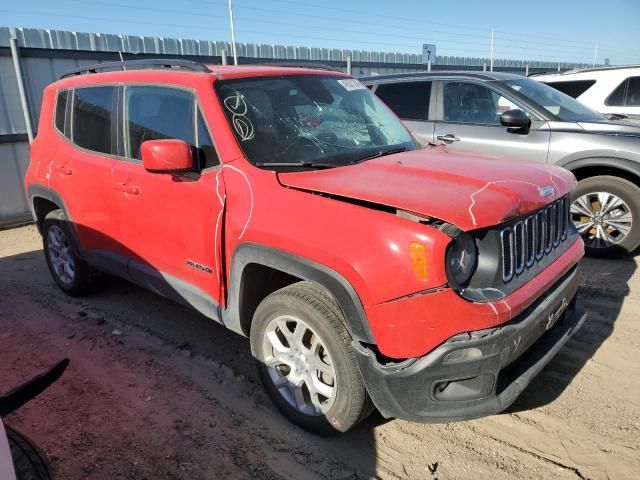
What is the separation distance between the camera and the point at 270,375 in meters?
2.87

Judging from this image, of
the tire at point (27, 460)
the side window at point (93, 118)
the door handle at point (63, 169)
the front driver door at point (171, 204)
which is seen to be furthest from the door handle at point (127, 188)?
the tire at point (27, 460)

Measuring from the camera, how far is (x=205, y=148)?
3080 mm

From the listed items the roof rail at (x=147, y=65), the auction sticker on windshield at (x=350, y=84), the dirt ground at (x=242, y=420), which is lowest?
the dirt ground at (x=242, y=420)

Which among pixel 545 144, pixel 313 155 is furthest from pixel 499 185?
pixel 545 144

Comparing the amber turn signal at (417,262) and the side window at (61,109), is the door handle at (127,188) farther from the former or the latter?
the amber turn signal at (417,262)

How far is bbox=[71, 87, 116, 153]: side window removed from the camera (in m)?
3.85

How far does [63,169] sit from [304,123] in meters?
2.33

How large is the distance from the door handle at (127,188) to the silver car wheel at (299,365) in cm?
147

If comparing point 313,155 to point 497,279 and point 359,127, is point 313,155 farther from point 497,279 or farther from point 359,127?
point 497,279

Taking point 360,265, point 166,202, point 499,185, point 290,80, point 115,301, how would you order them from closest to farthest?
point 360,265 → point 499,185 → point 166,202 → point 290,80 → point 115,301

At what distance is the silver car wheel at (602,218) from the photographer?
5125 mm

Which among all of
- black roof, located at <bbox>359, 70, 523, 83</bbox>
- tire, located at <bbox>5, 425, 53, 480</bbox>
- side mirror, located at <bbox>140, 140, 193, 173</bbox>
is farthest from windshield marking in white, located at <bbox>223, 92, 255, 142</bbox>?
black roof, located at <bbox>359, 70, 523, 83</bbox>

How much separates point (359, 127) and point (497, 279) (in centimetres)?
159

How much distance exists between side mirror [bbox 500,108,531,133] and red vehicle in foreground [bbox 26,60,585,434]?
183 cm
